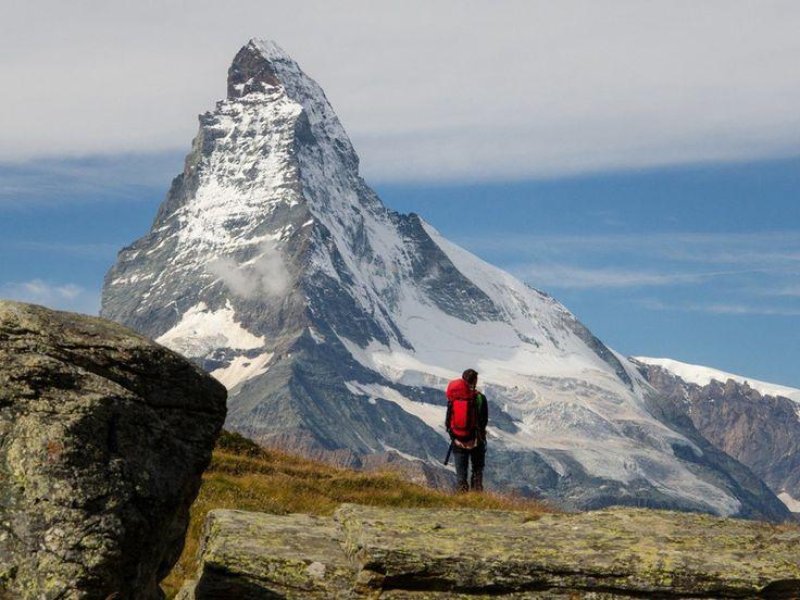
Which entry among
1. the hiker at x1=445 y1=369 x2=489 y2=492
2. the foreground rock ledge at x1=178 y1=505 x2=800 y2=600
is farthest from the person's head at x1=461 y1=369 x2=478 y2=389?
the foreground rock ledge at x1=178 y1=505 x2=800 y2=600

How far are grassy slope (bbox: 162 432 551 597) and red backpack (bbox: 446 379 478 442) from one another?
1.48 meters

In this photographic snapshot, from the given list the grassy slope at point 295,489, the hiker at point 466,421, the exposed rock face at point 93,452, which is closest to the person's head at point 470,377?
the hiker at point 466,421

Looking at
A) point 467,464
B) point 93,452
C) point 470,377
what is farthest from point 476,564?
point 467,464

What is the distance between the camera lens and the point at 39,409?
12.7 m

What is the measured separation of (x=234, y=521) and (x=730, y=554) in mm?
6439

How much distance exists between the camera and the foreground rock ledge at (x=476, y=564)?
14547 mm

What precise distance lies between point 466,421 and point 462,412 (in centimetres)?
24

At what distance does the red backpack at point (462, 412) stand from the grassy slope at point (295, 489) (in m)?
1.48

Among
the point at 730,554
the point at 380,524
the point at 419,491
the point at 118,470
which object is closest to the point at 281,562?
the point at 380,524

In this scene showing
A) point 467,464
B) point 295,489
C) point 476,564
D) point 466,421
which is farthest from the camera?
point 467,464

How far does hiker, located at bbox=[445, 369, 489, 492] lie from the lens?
29797mm

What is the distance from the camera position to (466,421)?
29750 millimetres

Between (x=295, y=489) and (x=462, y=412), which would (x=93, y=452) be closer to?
(x=295, y=489)

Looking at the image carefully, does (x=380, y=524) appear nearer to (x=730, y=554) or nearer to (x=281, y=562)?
(x=281, y=562)
